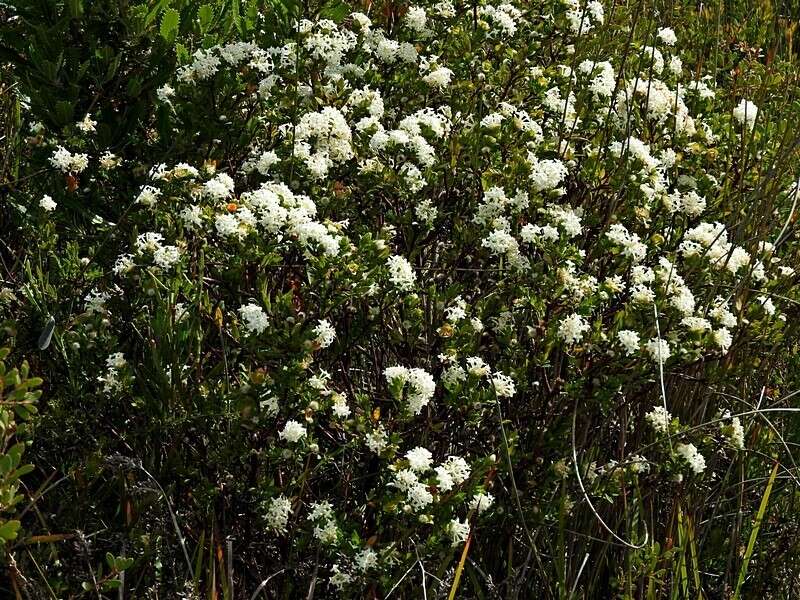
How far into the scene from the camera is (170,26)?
340 cm

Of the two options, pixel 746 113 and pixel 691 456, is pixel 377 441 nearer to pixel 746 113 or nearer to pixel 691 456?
pixel 691 456

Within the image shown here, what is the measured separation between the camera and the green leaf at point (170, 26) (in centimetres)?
340

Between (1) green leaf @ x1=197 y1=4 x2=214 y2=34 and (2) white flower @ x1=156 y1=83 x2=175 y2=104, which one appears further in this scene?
(1) green leaf @ x1=197 y1=4 x2=214 y2=34

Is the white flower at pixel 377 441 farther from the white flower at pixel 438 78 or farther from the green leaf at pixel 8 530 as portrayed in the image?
the white flower at pixel 438 78

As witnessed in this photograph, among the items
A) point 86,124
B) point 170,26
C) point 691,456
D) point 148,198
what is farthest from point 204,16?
point 691,456

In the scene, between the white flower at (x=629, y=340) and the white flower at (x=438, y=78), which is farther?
the white flower at (x=438, y=78)

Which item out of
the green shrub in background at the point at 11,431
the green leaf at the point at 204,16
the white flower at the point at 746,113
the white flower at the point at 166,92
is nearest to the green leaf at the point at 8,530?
the green shrub in background at the point at 11,431

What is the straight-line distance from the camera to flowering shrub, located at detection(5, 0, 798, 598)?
250 centimetres

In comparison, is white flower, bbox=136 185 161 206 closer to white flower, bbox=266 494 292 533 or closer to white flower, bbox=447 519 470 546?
white flower, bbox=266 494 292 533

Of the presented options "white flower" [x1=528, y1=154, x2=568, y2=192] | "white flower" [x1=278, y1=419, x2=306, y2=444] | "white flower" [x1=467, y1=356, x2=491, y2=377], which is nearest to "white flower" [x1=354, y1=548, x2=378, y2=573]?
"white flower" [x1=278, y1=419, x2=306, y2=444]

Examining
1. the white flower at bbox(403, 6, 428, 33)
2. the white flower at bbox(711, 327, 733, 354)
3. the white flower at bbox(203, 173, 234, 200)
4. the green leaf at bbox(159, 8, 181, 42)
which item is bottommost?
the white flower at bbox(711, 327, 733, 354)

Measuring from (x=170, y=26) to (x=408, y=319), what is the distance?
1.36m

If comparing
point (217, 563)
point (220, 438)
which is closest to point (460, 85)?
point (220, 438)

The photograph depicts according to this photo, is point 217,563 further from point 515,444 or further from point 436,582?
point 515,444
